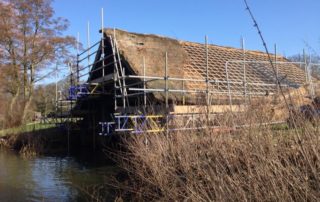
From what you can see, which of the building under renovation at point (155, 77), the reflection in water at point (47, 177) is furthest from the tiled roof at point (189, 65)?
the reflection in water at point (47, 177)

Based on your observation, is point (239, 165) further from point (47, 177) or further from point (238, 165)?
point (47, 177)

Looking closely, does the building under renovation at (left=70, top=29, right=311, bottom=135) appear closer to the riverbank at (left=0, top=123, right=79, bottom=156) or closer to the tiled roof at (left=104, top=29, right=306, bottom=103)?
the tiled roof at (left=104, top=29, right=306, bottom=103)

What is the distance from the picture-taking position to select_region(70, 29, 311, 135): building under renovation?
13.2 meters

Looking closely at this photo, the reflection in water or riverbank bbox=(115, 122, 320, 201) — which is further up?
riverbank bbox=(115, 122, 320, 201)

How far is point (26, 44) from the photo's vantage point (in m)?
26.6

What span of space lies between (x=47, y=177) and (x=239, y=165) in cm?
873

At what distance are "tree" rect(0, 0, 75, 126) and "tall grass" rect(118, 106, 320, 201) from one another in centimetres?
2153

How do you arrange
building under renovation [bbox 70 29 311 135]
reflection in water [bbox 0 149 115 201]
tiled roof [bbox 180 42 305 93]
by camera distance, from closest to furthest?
1. reflection in water [bbox 0 149 115 201]
2. building under renovation [bbox 70 29 311 135]
3. tiled roof [bbox 180 42 305 93]

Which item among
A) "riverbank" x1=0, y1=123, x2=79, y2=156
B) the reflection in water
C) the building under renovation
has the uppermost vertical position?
the building under renovation

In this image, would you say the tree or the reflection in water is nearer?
the reflection in water

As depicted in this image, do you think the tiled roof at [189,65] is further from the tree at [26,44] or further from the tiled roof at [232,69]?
the tree at [26,44]

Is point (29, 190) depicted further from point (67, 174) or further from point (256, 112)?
point (256, 112)

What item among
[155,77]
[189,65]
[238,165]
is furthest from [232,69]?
[238,165]

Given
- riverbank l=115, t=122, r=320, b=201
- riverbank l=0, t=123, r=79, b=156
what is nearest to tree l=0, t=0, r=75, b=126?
riverbank l=0, t=123, r=79, b=156
